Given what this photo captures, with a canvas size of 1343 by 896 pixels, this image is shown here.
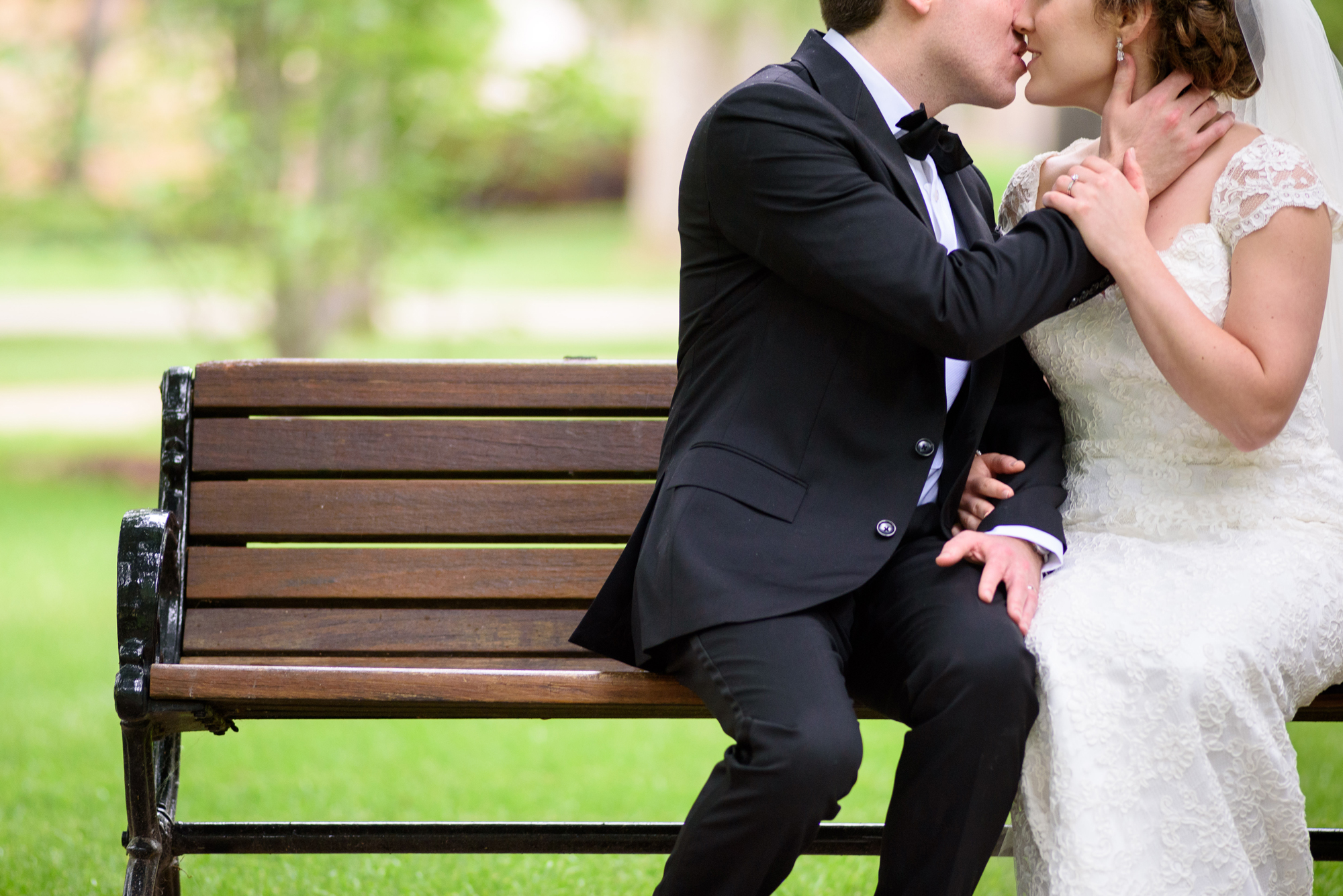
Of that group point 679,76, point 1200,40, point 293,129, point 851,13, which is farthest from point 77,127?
point 679,76

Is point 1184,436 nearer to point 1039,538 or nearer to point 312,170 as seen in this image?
point 1039,538

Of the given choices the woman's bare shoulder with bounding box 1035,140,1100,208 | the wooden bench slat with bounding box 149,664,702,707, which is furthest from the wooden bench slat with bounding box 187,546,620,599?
the woman's bare shoulder with bounding box 1035,140,1100,208

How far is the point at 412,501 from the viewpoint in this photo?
3.26m

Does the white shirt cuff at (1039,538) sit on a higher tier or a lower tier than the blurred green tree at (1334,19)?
lower

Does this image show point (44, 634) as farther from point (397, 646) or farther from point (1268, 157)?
point (1268, 157)

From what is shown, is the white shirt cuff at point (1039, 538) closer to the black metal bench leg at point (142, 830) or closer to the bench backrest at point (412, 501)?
the bench backrest at point (412, 501)

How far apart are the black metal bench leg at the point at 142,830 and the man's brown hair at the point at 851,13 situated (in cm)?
195

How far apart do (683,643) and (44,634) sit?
202 inches

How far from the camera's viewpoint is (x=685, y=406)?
105 inches

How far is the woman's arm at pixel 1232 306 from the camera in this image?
8.21ft

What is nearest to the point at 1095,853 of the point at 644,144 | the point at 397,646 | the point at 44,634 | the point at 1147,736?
the point at 1147,736

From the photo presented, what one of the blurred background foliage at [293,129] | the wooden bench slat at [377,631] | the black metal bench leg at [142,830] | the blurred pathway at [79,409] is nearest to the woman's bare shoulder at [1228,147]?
the wooden bench slat at [377,631]

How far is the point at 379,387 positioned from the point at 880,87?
4.31ft

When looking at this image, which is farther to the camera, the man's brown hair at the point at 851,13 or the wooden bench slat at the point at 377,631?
the wooden bench slat at the point at 377,631
